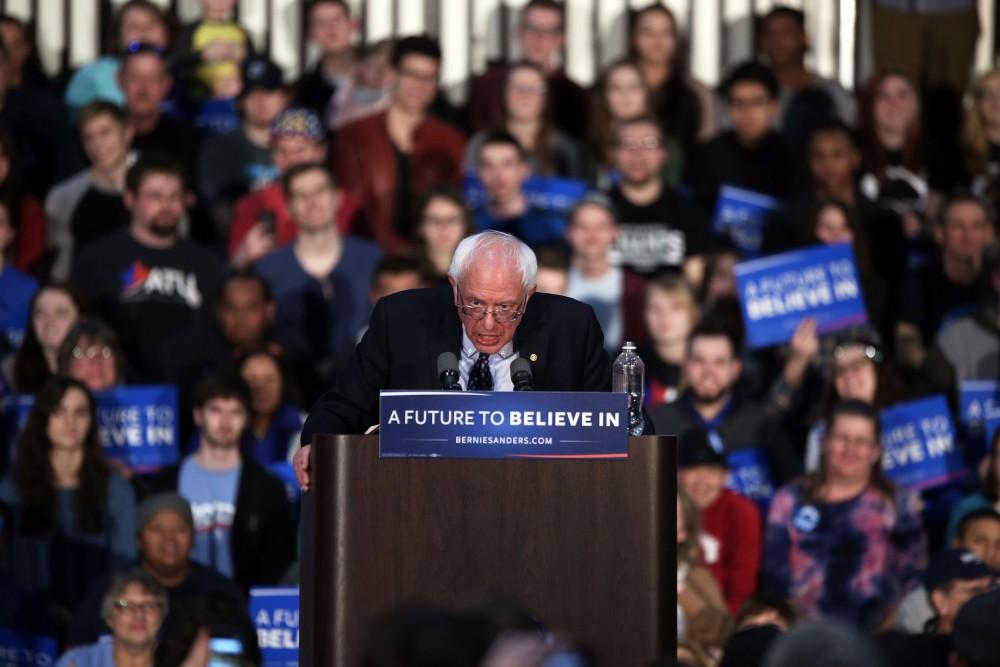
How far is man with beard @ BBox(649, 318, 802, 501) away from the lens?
8.20m

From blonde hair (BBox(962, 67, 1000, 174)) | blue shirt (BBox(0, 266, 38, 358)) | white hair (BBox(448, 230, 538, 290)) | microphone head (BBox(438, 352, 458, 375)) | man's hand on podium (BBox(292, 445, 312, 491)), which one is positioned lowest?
man's hand on podium (BBox(292, 445, 312, 491))

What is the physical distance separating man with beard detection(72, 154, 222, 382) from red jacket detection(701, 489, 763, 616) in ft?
7.73

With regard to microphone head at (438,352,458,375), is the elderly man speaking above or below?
above

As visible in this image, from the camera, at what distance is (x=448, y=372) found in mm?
4637

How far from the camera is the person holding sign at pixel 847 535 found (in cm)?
764

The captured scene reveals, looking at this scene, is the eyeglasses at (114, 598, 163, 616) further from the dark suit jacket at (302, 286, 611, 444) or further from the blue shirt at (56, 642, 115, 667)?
the dark suit jacket at (302, 286, 611, 444)

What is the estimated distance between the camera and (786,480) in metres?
8.27

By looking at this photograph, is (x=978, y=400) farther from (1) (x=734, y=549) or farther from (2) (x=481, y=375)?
(2) (x=481, y=375)

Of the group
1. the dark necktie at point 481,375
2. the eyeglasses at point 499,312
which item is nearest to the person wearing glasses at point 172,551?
the dark necktie at point 481,375

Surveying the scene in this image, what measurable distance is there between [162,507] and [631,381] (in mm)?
2807

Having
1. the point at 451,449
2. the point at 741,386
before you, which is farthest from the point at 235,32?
the point at 451,449

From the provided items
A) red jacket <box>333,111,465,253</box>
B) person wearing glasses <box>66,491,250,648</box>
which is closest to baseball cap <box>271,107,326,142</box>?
red jacket <box>333,111,465,253</box>

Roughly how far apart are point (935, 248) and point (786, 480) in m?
2.04

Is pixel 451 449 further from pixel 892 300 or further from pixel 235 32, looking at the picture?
pixel 235 32
